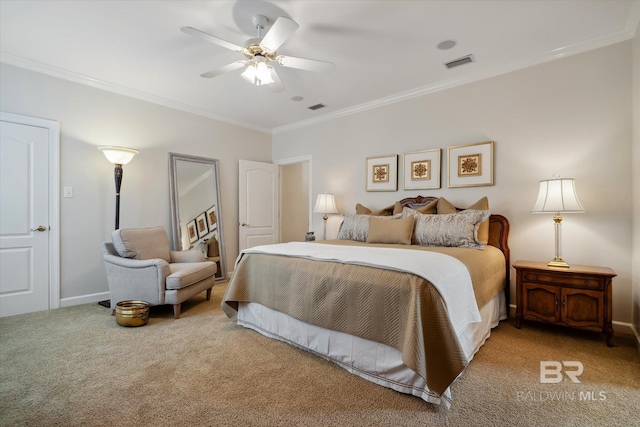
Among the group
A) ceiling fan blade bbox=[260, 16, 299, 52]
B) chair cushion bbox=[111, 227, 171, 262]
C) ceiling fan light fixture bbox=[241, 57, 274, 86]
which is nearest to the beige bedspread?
chair cushion bbox=[111, 227, 171, 262]

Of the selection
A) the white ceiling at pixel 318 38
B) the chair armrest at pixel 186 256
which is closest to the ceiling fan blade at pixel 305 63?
the white ceiling at pixel 318 38

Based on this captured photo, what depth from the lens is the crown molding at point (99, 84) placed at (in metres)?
3.10

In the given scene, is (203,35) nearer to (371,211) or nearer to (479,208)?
(371,211)

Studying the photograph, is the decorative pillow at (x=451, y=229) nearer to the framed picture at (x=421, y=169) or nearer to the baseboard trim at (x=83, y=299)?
the framed picture at (x=421, y=169)

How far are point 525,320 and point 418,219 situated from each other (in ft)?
4.65

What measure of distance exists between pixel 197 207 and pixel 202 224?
27 centimetres

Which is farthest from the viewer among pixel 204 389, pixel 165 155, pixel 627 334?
pixel 165 155

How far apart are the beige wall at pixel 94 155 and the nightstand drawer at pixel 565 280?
4.44m

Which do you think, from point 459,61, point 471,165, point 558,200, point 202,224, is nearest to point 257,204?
point 202,224

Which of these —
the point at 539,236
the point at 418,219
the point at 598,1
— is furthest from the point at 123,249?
the point at 598,1

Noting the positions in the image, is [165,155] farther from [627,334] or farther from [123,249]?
[627,334]

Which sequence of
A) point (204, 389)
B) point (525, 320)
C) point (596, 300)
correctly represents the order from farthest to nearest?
point (525, 320), point (596, 300), point (204, 389)

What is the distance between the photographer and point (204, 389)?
5.84ft

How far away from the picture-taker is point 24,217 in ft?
10.4
